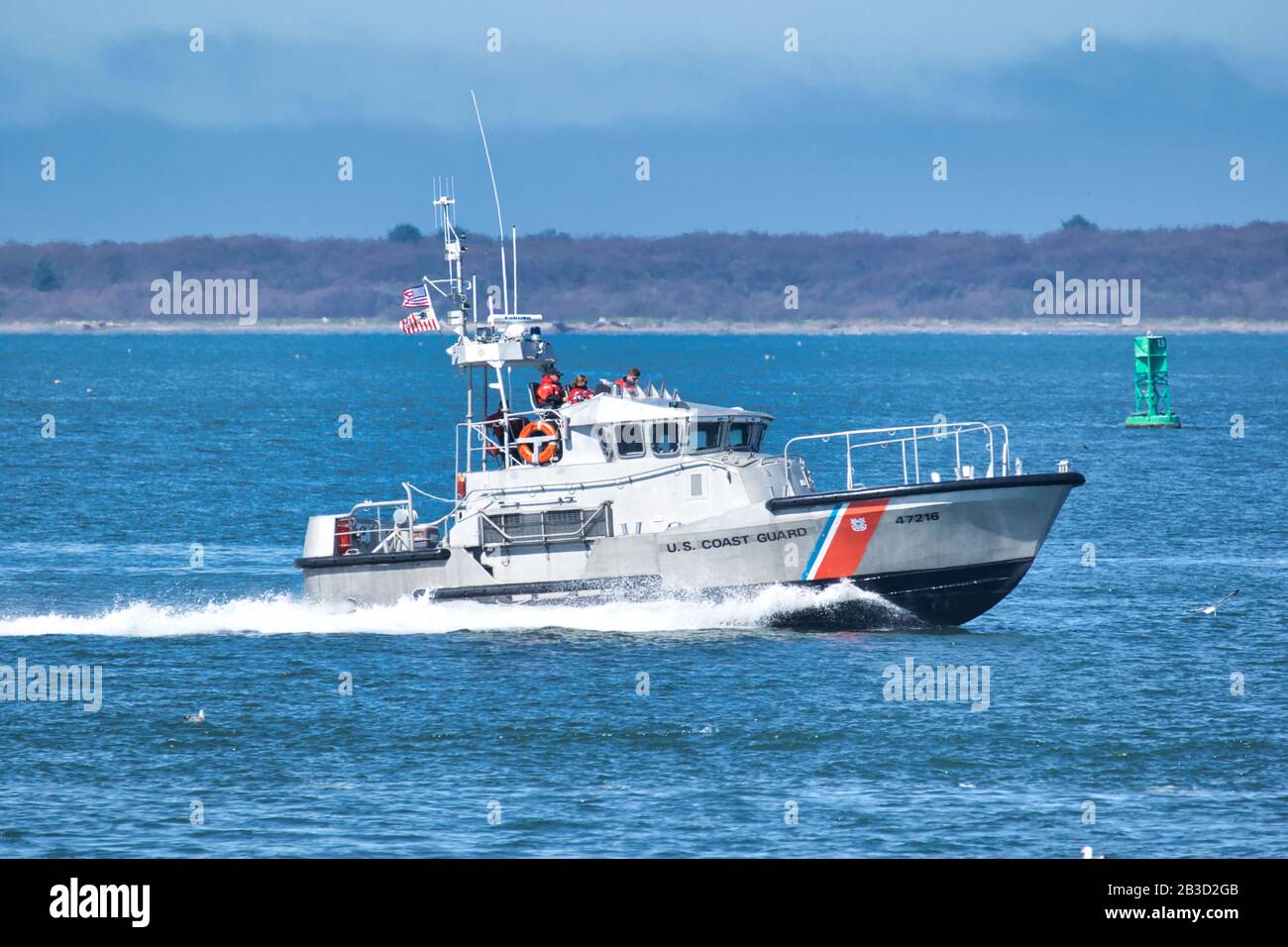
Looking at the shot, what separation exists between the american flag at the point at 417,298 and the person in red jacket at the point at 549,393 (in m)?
2.39

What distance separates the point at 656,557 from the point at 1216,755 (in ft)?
32.3

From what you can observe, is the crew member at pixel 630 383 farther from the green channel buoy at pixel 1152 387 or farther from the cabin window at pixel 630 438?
the green channel buoy at pixel 1152 387

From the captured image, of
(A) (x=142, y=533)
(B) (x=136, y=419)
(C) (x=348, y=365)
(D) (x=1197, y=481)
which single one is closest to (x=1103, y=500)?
(D) (x=1197, y=481)

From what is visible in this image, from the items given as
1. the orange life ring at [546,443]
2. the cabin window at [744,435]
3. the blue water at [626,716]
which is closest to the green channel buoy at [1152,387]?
the blue water at [626,716]

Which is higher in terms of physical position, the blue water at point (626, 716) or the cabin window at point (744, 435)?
the cabin window at point (744, 435)

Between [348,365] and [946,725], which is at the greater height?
[348,365]

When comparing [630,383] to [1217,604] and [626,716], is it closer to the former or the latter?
[626,716]

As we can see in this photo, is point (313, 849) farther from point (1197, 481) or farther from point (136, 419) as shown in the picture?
point (136, 419)

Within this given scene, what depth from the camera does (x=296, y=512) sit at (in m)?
47.8

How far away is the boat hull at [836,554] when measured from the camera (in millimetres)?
26094

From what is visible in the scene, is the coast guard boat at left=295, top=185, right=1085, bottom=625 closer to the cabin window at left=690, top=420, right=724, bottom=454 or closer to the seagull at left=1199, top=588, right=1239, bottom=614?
the cabin window at left=690, top=420, right=724, bottom=454

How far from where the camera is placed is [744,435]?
91.6ft

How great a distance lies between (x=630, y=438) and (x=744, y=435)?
201 cm
